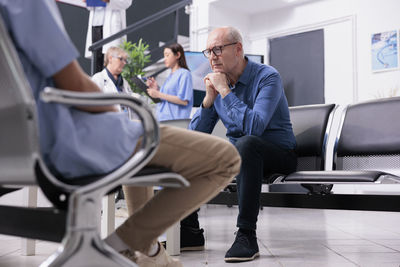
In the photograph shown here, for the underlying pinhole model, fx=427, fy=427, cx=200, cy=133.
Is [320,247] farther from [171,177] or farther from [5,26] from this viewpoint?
[5,26]

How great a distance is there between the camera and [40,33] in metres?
0.81

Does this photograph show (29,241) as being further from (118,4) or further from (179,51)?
(118,4)

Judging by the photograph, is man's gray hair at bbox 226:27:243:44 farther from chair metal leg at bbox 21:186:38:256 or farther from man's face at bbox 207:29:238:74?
chair metal leg at bbox 21:186:38:256

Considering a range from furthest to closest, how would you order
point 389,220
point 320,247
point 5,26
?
point 389,220 → point 320,247 → point 5,26

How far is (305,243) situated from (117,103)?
73.6 inches

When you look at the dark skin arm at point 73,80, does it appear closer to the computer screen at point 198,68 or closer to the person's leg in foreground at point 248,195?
the person's leg in foreground at point 248,195

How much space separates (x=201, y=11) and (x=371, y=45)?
7.44 ft

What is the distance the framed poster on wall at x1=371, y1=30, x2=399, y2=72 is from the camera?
5.02m

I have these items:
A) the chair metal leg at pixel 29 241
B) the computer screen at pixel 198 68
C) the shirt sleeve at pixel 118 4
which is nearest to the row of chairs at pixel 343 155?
the chair metal leg at pixel 29 241

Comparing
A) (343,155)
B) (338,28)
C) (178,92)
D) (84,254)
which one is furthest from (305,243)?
(338,28)

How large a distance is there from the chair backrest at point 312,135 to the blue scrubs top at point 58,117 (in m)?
1.63

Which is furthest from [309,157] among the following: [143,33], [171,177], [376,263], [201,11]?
[143,33]

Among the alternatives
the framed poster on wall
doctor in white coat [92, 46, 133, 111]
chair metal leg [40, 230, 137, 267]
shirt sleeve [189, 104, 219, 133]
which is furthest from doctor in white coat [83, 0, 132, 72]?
chair metal leg [40, 230, 137, 267]

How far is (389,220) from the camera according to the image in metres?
3.68
